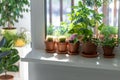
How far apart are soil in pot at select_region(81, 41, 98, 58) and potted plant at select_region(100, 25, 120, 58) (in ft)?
0.25

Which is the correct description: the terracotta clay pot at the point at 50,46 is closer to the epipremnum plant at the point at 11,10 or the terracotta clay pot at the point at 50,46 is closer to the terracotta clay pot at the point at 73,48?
the terracotta clay pot at the point at 73,48

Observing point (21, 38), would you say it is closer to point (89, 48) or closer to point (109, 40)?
point (89, 48)

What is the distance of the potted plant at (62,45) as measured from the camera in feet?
6.93

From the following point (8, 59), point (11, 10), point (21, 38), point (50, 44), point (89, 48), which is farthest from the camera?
point (11, 10)

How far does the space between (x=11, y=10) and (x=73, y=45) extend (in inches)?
55.0

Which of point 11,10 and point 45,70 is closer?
point 45,70

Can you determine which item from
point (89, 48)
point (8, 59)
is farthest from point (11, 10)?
point (89, 48)

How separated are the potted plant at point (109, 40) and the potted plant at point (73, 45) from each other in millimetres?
224

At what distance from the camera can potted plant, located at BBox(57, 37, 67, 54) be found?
83.1 inches

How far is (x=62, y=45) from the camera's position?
6.93ft

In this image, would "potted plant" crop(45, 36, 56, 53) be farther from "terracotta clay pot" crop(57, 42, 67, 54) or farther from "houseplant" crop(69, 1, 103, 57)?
"houseplant" crop(69, 1, 103, 57)

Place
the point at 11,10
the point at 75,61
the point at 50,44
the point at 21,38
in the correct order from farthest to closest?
the point at 11,10 → the point at 21,38 → the point at 50,44 → the point at 75,61

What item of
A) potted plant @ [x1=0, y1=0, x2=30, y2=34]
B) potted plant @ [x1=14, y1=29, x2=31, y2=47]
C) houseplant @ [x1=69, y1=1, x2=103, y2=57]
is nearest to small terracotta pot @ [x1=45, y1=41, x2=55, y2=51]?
houseplant @ [x1=69, y1=1, x2=103, y2=57]

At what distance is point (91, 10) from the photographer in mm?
2078
